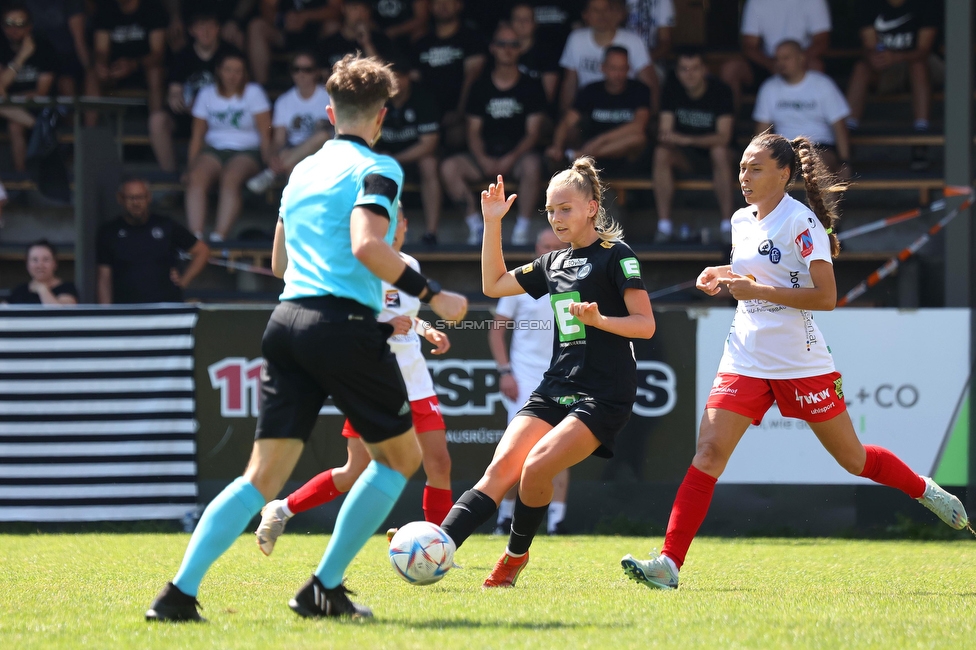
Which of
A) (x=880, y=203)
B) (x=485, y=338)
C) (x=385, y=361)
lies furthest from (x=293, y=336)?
(x=880, y=203)

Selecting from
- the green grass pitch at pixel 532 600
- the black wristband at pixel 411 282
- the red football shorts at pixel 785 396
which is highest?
the black wristband at pixel 411 282

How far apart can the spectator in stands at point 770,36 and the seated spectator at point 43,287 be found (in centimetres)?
744

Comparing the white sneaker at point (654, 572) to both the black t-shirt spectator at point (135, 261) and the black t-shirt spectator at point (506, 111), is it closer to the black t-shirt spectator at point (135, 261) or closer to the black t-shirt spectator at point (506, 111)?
the black t-shirt spectator at point (135, 261)

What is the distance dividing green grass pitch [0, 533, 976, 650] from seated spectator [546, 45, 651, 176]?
5.52m

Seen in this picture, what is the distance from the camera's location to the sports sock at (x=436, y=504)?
647 centimetres

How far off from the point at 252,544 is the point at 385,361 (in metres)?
4.19

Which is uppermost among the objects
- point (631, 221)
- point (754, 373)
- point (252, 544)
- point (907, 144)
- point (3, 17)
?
point (3, 17)

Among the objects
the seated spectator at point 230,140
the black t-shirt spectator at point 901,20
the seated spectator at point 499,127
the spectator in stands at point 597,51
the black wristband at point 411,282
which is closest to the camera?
the black wristband at point 411,282

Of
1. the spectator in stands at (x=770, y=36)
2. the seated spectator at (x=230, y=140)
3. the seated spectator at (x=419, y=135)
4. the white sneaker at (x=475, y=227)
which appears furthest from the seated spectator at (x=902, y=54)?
the seated spectator at (x=230, y=140)

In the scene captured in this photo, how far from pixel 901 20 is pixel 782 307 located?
8.35 metres

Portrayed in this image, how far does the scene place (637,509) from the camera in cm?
874

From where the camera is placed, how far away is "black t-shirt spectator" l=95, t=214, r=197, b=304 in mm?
10258

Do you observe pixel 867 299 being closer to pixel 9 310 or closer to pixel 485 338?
pixel 485 338

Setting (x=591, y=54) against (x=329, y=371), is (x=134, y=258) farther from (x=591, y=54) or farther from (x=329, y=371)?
(x=329, y=371)
